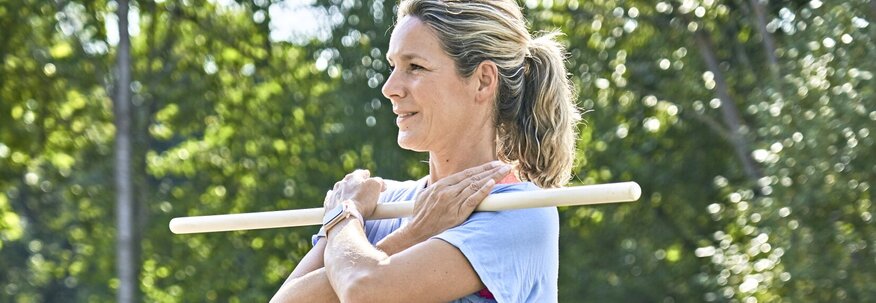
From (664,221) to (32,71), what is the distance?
7.36 m

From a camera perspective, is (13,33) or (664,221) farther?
(664,221)

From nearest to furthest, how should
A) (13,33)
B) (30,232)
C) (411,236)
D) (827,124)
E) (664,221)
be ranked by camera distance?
(411,236) → (827,124) → (13,33) → (664,221) → (30,232)

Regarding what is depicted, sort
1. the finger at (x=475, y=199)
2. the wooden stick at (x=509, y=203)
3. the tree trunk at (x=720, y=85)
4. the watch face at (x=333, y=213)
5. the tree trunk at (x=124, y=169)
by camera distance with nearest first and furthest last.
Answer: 1. the wooden stick at (x=509, y=203)
2. the finger at (x=475, y=199)
3. the watch face at (x=333, y=213)
4. the tree trunk at (x=720, y=85)
5. the tree trunk at (x=124, y=169)

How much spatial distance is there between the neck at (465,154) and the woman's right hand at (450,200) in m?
0.10

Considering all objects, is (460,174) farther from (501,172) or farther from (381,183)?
(381,183)

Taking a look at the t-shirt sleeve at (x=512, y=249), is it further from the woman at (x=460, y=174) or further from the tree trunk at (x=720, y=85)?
the tree trunk at (x=720, y=85)

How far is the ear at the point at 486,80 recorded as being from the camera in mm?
3088

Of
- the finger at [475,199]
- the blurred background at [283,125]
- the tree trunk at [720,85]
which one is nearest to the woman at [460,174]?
the finger at [475,199]

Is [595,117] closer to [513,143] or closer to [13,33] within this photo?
[13,33]

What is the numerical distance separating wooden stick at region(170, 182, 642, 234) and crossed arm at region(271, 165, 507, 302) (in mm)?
56

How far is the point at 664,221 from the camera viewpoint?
18.8 meters

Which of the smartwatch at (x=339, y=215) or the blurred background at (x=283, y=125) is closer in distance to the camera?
the smartwatch at (x=339, y=215)

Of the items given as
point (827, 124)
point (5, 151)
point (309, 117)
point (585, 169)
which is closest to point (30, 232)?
point (5, 151)

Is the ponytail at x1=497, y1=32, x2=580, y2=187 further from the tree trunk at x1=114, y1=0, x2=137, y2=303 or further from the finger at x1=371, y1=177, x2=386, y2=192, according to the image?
the tree trunk at x1=114, y1=0, x2=137, y2=303
